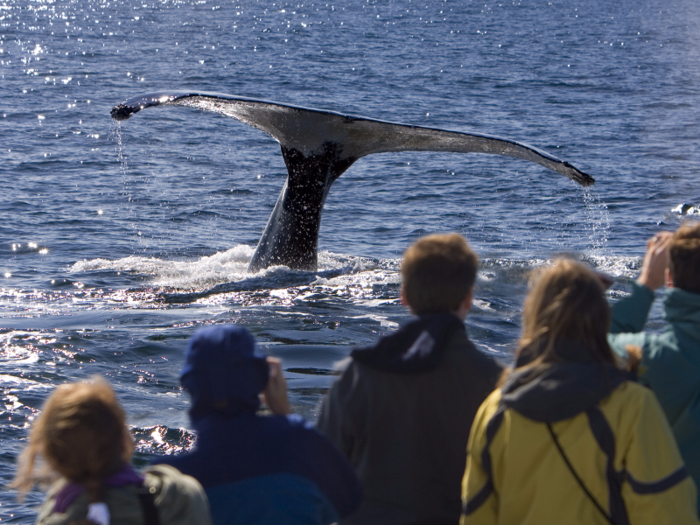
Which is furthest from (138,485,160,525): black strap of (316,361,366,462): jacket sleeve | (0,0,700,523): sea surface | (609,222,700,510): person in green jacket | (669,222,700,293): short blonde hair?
(0,0,700,523): sea surface

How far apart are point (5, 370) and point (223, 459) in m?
4.40

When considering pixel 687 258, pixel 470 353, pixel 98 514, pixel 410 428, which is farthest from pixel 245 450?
pixel 687 258

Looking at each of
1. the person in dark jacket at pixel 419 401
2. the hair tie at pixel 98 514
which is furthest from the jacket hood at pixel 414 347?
the hair tie at pixel 98 514

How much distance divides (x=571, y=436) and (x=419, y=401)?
464 millimetres

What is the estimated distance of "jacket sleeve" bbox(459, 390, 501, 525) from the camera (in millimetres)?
2527

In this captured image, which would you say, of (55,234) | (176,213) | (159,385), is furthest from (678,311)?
(176,213)

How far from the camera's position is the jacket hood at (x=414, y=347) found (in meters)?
2.69

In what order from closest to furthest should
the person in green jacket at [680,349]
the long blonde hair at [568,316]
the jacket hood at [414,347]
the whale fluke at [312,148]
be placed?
the long blonde hair at [568,316] → the jacket hood at [414,347] → the person in green jacket at [680,349] → the whale fluke at [312,148]

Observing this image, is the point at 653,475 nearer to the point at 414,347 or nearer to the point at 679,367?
the point at 679,367

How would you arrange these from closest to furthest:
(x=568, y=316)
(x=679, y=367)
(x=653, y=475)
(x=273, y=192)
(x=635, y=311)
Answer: (x=653, y=475) → (x=568, y=316) → (x=679, y=367) → (x=635, y=311) → (x=273, y=192)

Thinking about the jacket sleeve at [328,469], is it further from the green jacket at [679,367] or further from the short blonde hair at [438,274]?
the green jacket at [679,367]

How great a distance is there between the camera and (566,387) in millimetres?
2422

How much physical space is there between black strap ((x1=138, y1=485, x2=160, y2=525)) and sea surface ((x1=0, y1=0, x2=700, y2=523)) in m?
2.73

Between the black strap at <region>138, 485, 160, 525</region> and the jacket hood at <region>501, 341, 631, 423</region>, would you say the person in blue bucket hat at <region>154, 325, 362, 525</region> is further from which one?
the jacket hood at <region>501, 341, 631, 423</region>
